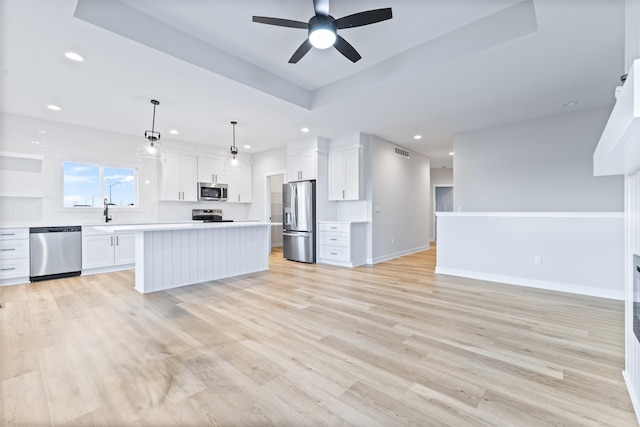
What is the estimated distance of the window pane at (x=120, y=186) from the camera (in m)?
5.57

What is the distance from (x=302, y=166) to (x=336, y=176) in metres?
0.82

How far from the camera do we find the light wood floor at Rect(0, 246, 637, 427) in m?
1.52

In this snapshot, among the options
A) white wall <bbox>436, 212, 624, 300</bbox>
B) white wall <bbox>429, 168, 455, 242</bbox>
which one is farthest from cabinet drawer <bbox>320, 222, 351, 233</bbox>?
white wall <bbox>429, 168, 455, 242</bbox>

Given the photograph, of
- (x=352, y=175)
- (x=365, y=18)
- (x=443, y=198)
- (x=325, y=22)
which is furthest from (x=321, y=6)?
(x=443, y=198)

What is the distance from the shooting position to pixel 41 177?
481 centimetres

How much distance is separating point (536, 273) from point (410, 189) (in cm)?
371

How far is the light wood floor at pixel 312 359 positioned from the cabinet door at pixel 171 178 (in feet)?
9.60

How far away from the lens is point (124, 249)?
208 inches

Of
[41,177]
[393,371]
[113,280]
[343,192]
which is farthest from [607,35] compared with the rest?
[41,177]

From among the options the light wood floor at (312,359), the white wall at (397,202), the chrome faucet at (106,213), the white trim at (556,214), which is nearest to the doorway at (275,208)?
the white wall at (397,202)

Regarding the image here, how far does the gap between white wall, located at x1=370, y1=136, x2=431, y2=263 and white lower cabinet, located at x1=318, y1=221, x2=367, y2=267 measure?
30 cm

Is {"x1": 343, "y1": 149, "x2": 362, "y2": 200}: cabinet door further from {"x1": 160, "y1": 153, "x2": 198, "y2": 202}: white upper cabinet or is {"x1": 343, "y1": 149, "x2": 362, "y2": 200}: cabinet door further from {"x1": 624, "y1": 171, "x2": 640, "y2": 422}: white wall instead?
{"x1": 624, "y1": 171, "x2": 640, "y2": 422}: white wall

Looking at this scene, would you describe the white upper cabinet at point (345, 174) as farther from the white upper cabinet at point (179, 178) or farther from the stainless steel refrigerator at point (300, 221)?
the white upper cabinet at point (179, 178)

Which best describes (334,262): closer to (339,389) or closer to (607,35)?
(339,389)
